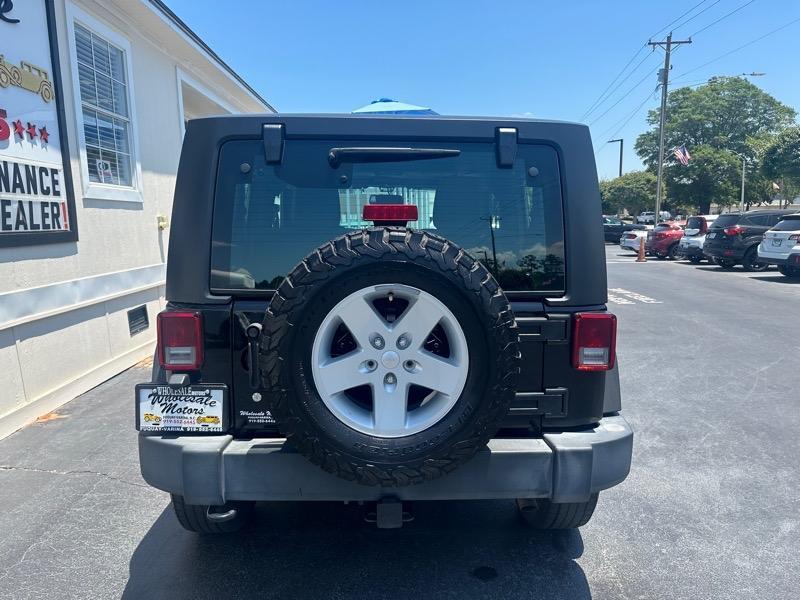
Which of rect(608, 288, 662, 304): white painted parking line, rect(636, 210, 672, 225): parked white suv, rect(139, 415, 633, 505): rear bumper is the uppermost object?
rect(636, 210, 672, 225): parked white suv

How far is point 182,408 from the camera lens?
2359mm

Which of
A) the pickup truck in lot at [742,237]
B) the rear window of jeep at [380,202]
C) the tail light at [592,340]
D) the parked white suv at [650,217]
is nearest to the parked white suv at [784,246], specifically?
the pickup truck in lot at [742,237]

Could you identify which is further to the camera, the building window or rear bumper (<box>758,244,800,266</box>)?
rear bumper (<box>758,244,800,266</box>)

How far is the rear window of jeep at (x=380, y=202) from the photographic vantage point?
241 centimetres

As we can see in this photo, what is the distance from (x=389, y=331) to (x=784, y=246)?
1543 cm

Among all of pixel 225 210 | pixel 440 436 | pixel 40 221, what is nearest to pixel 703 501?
pixel 440 436

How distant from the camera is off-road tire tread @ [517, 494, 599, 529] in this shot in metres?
2.76

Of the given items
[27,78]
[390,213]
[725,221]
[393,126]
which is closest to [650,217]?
[725,221]

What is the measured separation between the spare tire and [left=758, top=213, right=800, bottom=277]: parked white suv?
14.7m

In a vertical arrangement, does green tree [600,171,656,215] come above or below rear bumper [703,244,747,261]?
above

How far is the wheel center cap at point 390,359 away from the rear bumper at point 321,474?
0.54 m

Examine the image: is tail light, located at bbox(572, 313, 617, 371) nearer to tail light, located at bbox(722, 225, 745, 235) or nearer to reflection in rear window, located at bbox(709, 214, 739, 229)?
tail light, located at bbox(722, 225, 745, 235)

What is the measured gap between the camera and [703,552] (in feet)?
9.45

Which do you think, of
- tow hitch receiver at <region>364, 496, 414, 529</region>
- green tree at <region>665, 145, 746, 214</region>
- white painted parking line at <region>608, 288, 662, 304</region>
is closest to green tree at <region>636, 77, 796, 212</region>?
green tree at <region>665, 145, 746, 214</region>
